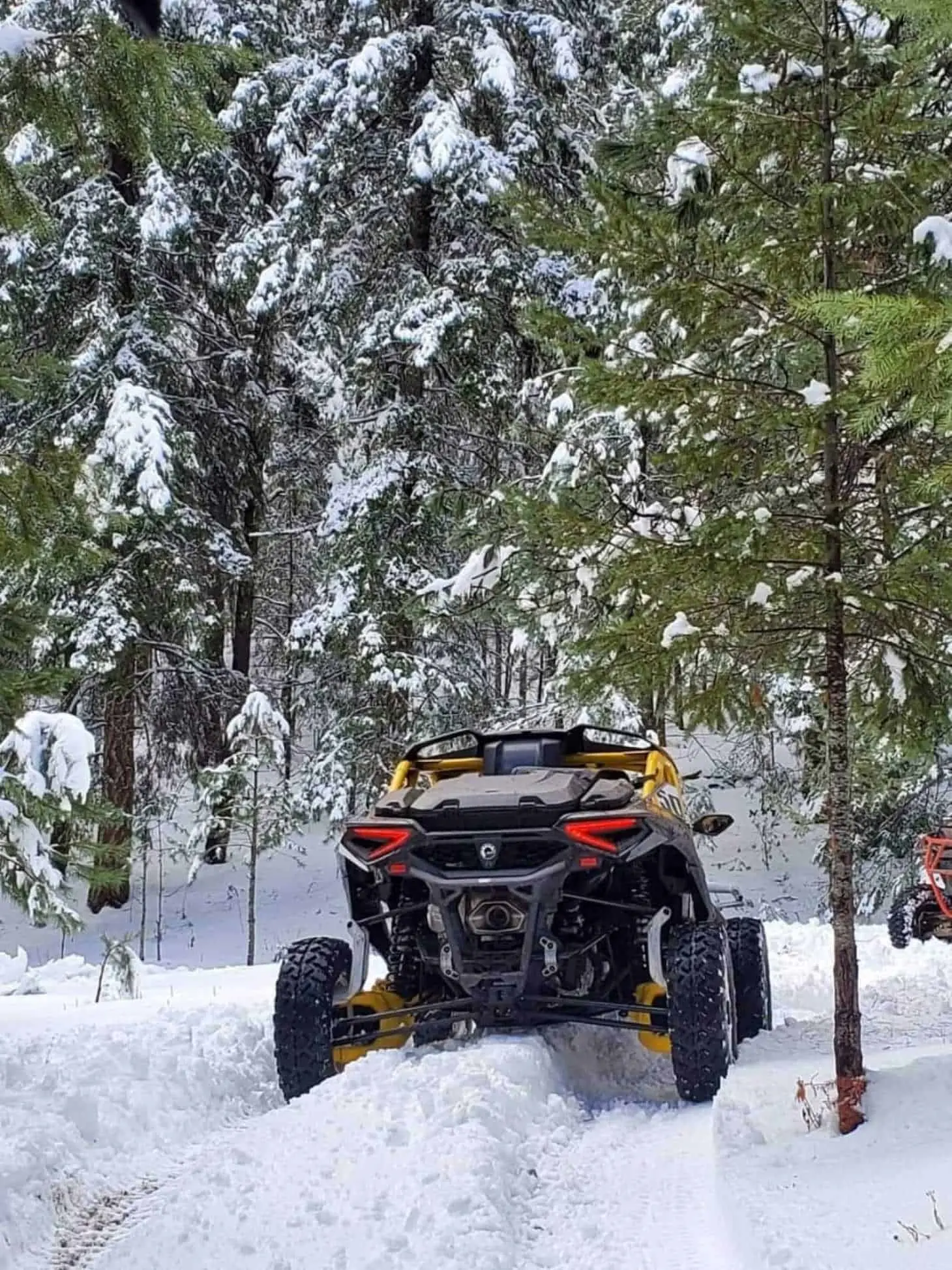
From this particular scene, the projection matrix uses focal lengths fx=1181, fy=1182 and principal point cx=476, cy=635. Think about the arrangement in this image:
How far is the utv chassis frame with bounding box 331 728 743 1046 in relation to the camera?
5523 millimetres

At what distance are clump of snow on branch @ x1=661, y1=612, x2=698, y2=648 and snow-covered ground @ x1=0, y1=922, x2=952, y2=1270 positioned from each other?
203cm

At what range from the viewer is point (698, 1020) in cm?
536

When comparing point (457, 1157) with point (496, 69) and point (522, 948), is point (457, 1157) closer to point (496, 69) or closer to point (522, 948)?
point (522, 948)

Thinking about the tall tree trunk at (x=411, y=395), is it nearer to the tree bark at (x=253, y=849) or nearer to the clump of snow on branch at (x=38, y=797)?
the tree bark at (x=253, y=849)

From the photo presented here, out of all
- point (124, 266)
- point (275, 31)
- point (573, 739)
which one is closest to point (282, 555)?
point (124, 266)

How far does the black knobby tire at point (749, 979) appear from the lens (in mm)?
7023

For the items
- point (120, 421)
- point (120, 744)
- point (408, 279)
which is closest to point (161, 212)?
point (120, 421)

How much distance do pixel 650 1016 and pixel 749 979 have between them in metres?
1.60

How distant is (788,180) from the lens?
Result: 581 centimetres

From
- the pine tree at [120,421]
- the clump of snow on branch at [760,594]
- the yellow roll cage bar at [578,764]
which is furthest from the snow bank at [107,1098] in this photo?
the pine tree at [120,421]

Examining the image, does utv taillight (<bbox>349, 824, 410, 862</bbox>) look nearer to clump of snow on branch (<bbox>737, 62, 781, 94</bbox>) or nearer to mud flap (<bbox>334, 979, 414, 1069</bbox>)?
mud flap (<bbox>334, 979, 414, 1069</bbox>)

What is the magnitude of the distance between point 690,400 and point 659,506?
5.22ft

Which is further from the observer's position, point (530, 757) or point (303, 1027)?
point (530, 757)

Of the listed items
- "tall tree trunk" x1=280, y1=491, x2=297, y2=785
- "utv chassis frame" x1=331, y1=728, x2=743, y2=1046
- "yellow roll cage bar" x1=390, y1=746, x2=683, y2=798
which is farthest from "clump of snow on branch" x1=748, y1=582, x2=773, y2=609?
"tall tree trunk" x1=280, y1=491, x2=297, y2=785
